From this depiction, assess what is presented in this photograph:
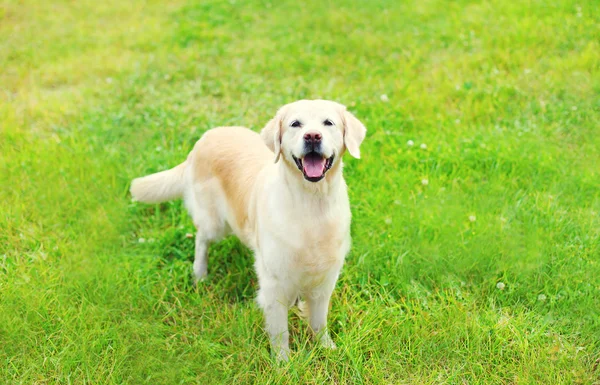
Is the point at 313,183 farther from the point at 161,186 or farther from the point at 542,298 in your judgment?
the point at 542,298

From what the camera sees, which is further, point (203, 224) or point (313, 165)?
point (203, 224)

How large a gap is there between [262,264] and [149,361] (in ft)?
2.68

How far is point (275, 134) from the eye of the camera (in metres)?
2.69

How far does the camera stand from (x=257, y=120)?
17.3 ft

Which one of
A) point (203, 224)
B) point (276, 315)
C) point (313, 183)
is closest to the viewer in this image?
point (313, 183)

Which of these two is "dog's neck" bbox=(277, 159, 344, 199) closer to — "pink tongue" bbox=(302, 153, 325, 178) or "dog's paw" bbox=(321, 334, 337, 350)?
"pink tongue" bbox=(302, 153, 325, 178)

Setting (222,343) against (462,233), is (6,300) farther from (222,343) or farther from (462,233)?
(462,233)

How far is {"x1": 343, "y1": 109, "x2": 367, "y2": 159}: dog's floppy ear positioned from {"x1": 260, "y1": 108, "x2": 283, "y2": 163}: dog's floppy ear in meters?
0.33

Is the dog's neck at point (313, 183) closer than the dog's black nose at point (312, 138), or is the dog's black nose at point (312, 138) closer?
the dog's black nose at point (312, 138)

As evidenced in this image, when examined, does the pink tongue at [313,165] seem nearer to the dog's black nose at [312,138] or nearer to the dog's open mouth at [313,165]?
the dog's open mouth at [313,165]

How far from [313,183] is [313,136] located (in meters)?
0.25

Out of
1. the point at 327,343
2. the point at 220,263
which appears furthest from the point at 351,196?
the point at 327,343

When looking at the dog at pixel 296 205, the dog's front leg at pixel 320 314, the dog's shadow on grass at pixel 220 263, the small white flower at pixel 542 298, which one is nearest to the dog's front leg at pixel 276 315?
the dog at pixel 296 205

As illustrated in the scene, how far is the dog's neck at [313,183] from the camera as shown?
2646 millimetres
